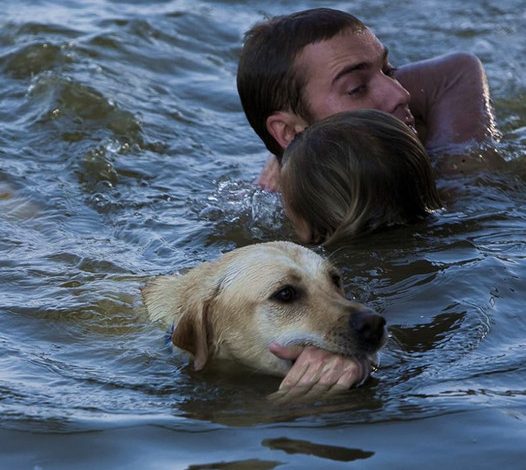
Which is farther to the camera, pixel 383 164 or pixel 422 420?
pixel 383 164

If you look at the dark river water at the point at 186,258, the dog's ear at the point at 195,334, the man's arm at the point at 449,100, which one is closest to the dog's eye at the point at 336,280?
the dark river water at the point at 186,258

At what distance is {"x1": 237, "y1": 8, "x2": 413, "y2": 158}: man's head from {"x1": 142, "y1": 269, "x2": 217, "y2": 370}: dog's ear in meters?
2.18

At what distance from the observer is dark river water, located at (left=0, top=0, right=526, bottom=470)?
13.9 feet

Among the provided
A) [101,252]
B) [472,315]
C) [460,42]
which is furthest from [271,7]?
[472,315]

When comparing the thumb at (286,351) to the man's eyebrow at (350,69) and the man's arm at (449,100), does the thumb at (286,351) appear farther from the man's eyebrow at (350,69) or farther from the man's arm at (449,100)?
the man's arm at (449,100)

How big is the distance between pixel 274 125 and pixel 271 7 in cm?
538

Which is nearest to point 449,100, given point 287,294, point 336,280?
point 336,280

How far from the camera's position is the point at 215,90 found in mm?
10570

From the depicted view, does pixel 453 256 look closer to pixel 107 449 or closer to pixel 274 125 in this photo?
pixel 274 125

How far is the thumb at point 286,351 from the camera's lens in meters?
4.95

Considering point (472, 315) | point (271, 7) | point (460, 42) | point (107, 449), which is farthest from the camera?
point (271, 7)

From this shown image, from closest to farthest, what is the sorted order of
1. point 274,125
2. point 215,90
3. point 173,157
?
point 274,125 → point 173,157 → point 215,90

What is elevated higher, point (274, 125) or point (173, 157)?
point (274, 125)

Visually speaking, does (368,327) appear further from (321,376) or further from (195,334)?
(195,334)
